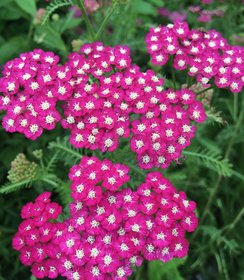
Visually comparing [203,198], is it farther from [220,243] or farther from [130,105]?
[130,105]

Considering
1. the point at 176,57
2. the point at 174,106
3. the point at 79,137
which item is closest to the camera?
the point at 79,137

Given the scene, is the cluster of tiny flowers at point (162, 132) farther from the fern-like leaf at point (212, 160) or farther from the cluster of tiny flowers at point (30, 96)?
the cluster of tiny flowers at point (30, 96)

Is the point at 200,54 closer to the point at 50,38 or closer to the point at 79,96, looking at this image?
the point at 79,96

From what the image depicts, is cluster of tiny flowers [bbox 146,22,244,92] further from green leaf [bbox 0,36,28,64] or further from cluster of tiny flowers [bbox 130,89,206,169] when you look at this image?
green leaf [bbox 0,36,28,64]

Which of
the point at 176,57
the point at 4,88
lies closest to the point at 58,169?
the point at 4,88

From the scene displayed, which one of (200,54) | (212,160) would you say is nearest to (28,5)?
(200,54)

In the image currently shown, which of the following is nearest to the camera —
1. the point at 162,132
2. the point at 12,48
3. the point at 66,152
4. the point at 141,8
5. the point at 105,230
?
the point at 105,230
